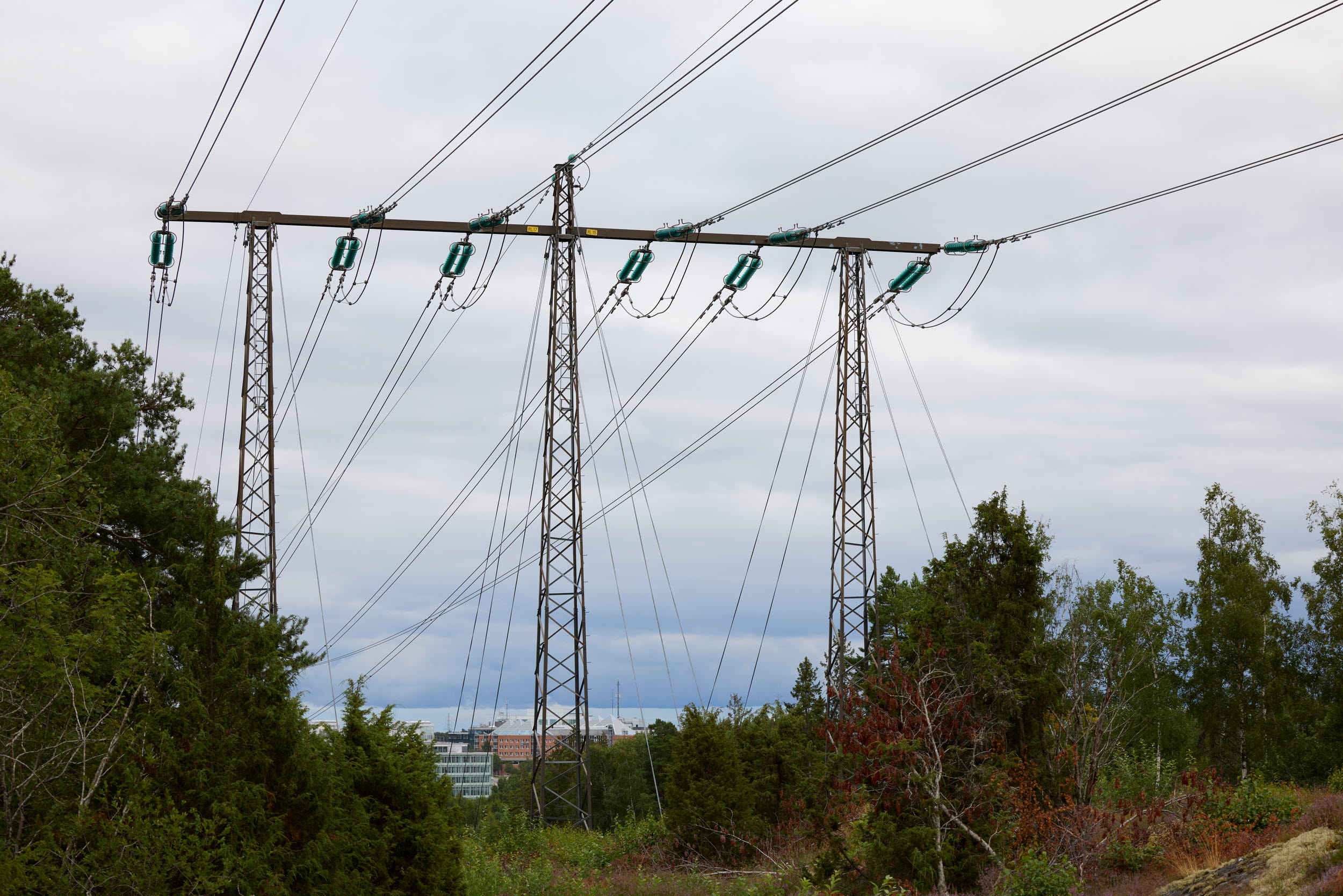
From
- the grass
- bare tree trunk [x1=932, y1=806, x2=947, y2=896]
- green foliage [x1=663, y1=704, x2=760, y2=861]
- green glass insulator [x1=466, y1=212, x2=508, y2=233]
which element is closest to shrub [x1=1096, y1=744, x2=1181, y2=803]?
bare tree trunk [x1=932, y1=806, x2=947, y2=896]

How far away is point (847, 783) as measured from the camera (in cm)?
1558

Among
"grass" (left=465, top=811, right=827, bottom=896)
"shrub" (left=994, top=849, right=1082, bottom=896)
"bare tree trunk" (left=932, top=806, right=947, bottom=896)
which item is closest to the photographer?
"shrub" (left=994, top=849, right=1082, bottom=896)

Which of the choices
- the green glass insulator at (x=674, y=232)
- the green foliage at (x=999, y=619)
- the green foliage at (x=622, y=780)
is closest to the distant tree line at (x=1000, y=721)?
the green foliage at (x=999, y=619)

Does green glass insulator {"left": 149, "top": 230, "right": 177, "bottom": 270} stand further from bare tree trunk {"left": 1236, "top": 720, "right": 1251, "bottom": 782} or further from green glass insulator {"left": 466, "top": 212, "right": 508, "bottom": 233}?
bare tree trunk {"left": 1236, "top": 720, "right": 1251, "bottom": 782}

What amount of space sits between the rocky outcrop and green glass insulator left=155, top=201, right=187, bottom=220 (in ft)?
83.5

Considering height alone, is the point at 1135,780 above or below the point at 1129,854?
above

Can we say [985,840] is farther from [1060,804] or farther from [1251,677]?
[1251,677]

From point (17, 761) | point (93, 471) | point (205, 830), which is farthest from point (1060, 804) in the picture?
point (93, 471)

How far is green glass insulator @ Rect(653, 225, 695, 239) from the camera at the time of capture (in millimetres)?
26203

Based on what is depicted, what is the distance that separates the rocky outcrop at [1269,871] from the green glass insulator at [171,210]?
2545 cm

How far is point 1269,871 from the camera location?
12453 mm

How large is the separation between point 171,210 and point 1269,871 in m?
26.5

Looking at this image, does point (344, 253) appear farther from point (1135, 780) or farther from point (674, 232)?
point (1135, 780)

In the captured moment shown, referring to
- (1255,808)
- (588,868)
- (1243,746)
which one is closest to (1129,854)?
(1255,808)
